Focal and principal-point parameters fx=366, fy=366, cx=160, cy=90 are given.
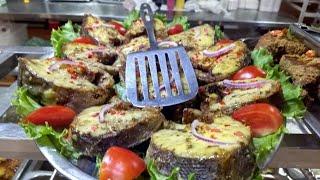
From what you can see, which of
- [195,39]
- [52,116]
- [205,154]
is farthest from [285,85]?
[52,116]

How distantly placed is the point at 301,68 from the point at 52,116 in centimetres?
113

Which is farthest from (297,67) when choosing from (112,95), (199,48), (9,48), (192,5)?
(192,5)

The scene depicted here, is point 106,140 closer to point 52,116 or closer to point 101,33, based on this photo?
point 52,116

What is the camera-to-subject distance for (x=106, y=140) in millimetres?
1172

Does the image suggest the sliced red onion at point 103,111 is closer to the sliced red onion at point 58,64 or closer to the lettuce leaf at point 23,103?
the lettuce leaf at point 23,103

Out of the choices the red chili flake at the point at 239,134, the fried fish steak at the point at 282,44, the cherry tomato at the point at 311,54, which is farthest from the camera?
the fried fish steak at the point at 282,44

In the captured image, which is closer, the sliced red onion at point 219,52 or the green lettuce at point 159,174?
the green lettuce at point 159,174

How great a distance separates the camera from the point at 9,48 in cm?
187

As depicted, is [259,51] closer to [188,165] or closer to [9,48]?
[188,165]

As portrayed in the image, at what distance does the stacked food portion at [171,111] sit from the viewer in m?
1.08

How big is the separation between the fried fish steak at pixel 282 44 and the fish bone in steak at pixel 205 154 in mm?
917

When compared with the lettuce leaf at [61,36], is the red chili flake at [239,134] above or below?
above

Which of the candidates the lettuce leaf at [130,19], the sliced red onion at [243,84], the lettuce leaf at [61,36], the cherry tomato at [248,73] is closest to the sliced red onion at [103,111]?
the sliced red onion at [243,84]

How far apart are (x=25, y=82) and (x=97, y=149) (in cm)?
52
